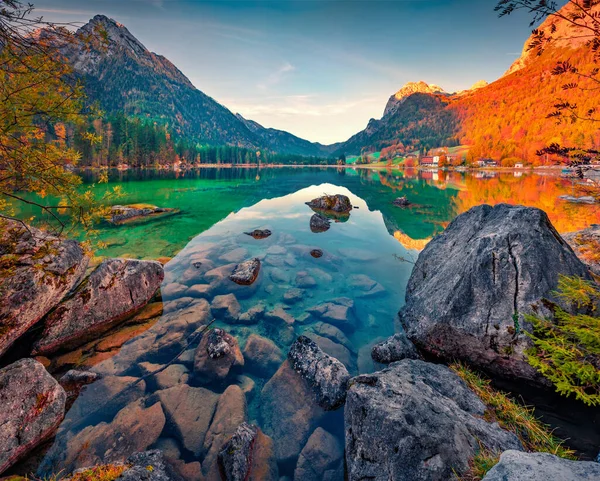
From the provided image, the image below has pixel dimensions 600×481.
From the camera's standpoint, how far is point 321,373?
8188 mm

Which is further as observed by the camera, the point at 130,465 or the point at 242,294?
the point at 242,294

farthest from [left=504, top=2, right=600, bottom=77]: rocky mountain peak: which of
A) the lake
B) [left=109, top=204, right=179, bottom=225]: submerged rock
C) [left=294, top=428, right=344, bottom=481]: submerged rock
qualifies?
[left=109, top=204, right=179, bottom=225]: submerged rock

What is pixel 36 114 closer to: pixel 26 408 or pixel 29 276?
pixel 29 276

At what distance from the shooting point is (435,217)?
105 ft

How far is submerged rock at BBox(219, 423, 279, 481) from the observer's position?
595 cm

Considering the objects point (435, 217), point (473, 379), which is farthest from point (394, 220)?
point (473, 379)

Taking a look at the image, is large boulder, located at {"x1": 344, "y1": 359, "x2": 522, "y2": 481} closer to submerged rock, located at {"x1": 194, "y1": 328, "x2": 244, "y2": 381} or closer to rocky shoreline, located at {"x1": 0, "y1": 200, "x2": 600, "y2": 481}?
rocky shoreline, located at {"x1": 0, "y1": 200, "x2": 600, "y2": 481}

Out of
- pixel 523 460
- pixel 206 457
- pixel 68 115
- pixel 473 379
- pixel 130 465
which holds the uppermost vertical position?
pixel 68 115

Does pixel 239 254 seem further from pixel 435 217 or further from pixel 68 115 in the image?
pixel 435 217

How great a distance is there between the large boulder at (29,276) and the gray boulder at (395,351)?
1188 centimetres

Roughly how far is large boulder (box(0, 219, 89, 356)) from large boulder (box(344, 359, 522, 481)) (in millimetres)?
10660

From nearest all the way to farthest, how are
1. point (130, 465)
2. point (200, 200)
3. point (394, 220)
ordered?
point (130, 465), point (394, 220), point (200, 200)

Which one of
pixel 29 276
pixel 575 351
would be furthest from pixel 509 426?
pixel 29 276

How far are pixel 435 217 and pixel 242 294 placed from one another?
27033 mm
